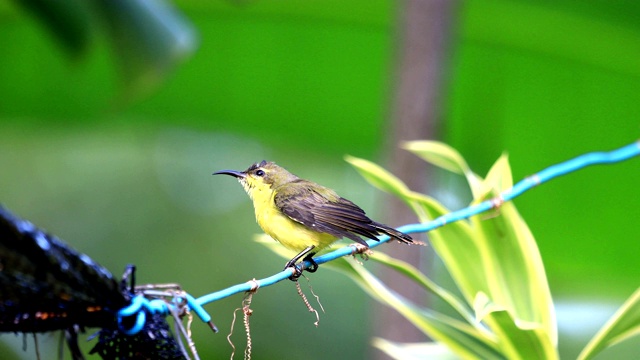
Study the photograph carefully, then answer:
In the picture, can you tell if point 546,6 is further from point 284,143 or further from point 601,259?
point 284,143

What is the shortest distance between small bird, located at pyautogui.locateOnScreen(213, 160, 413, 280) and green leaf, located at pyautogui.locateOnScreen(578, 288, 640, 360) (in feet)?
1.97

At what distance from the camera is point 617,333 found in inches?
81.0

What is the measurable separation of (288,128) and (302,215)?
2192 mm

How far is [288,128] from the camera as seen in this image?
423cm

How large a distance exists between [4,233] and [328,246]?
1236mm

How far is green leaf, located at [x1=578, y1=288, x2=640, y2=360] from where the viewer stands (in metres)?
1.98

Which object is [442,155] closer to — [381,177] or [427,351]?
[381,177]

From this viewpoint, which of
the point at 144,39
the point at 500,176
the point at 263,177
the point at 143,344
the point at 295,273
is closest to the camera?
the point at 143,344

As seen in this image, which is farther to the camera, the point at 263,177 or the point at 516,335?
the point at 263,177

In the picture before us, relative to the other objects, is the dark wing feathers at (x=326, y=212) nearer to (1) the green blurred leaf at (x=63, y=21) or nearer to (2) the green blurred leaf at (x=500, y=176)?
(2) the green blurred leaf at (x=500, y=176)

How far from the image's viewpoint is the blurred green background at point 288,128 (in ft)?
12.6

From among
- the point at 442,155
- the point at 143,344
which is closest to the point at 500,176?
the point at 442,155

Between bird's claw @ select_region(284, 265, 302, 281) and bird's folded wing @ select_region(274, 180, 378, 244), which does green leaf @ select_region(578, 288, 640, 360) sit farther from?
bird's claw @ select_region(284, 265, 302, 281)

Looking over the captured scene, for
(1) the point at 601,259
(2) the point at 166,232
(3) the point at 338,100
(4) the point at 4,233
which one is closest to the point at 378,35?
(3) the point at 338,100
